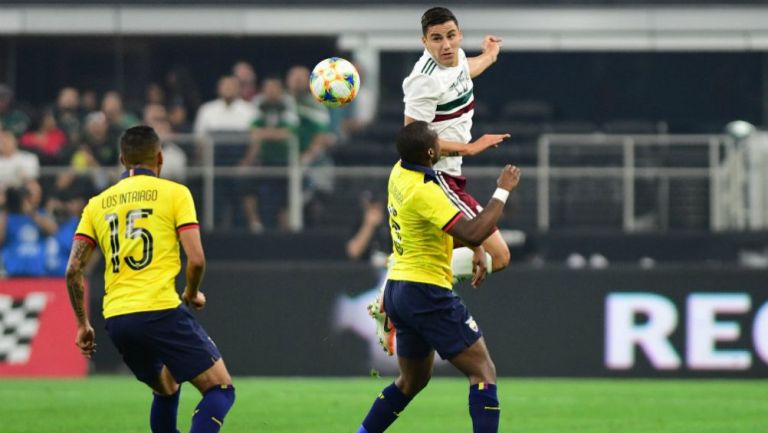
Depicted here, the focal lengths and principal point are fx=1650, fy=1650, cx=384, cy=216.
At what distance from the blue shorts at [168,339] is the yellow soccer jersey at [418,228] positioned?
128 centimetres

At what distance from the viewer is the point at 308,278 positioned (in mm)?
17438

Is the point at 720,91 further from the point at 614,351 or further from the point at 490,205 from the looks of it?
the point at 490,205

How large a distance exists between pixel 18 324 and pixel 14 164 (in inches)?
83.5

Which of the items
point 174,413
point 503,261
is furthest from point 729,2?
point 174,413

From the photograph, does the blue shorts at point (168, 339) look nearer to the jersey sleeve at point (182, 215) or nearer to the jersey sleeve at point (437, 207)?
the jersey sleeve at point (182, 215)

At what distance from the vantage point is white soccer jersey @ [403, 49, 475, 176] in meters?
10.3

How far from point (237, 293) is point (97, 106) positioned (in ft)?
22.4

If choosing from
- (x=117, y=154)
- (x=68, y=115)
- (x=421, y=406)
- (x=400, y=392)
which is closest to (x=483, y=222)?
(x=400, y=392)

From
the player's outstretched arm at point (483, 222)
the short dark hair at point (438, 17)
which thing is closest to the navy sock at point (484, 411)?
the player's outstretched arm at point (483, 222)

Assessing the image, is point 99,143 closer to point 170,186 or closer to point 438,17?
point 438,17

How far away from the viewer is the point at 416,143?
939cm

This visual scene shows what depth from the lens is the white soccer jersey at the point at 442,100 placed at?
10301mm

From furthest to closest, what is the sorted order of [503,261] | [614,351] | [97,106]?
[97,106] → [614,351] → [503,261]

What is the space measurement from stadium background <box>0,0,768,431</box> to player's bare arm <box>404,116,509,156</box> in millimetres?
5385
